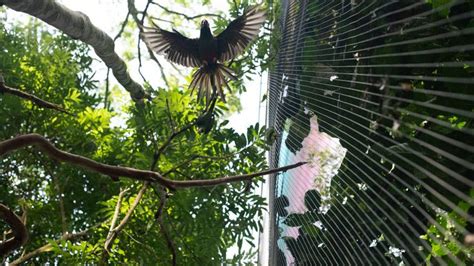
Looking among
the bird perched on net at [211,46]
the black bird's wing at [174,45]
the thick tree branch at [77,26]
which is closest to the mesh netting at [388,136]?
the bird perched on net at [211,46]

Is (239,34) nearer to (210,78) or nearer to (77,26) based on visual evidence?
(210,78)

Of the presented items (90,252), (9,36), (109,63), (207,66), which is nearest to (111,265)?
(90,252)

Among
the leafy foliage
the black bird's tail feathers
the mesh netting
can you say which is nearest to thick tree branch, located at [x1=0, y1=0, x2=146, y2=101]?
the leafy foliage

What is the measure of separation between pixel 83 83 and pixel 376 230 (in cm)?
225

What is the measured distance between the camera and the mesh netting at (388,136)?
0.52 metres

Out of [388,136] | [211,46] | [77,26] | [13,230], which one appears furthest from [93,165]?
[77,26]

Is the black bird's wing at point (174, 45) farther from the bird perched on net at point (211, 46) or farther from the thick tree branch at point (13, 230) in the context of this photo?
the thick tree branch at point (13, 230)

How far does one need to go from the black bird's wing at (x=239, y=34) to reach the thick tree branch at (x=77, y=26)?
59cm

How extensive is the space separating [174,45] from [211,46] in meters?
0.18

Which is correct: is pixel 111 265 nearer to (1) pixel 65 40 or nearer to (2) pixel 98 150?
(2) pixel 98 150

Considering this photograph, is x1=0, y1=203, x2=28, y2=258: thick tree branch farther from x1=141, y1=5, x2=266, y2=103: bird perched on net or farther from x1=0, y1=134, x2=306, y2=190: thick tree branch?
x1=141, y1=5, x2=266, y2=103: bird perched on net

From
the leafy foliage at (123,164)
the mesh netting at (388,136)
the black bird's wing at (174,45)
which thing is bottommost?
the mesh netting at (388,136)

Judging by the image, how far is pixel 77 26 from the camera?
2008 millimetres

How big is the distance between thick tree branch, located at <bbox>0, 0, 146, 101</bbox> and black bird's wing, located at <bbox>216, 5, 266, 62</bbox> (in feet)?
1.94
